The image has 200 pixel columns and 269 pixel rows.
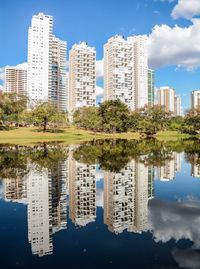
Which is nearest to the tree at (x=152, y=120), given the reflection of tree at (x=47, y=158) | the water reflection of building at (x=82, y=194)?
the reflection of tree at (x=47, y=158)

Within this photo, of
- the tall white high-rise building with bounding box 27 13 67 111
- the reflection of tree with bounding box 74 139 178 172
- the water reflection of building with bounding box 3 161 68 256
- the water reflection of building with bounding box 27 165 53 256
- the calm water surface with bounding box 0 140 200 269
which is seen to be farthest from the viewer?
the tall white high-rise building with bounding box 27 13 67 111

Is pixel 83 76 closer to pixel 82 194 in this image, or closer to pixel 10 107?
pixel 10 107

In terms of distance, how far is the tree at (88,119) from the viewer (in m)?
116

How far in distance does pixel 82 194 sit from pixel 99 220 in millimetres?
5541

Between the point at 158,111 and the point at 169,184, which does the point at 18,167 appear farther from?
the point at 158,111

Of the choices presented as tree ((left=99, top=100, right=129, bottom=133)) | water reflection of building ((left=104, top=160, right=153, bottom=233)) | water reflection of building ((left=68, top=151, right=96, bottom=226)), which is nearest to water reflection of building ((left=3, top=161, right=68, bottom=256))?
water reflection of building ((left=68, top=151, right=96, bottom=226))

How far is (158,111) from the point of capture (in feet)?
424

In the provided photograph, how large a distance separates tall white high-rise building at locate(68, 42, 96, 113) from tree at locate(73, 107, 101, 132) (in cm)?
4892

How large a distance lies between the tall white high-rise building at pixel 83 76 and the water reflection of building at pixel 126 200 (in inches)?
6191

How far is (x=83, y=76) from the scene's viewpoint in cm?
18288

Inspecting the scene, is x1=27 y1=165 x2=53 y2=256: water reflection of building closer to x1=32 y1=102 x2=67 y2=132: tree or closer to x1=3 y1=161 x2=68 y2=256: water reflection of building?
x1=3 y1=161 x2=68 y2=256: water reflection of building

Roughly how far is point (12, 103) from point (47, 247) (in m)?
102

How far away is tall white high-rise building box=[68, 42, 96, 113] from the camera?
599ft

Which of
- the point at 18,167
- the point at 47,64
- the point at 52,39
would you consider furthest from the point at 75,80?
the point at 18,167
